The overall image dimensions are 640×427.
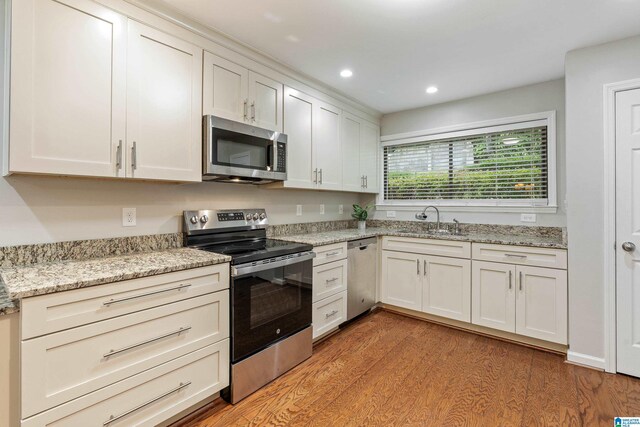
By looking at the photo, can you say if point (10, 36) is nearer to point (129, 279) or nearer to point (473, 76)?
point (129, 279)

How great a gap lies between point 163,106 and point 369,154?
2617 millimetres

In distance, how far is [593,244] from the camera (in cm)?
232

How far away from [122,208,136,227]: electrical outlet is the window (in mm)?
3047

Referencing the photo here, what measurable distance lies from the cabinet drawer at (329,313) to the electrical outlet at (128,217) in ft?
5.04

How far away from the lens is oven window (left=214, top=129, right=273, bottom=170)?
7.09 feet

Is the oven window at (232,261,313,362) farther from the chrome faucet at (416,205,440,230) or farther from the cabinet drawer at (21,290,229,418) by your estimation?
the chrome faucet at (416,205,440,230)

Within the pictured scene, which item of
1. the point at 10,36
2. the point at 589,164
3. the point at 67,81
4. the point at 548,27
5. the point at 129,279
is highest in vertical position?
the point at 548,27

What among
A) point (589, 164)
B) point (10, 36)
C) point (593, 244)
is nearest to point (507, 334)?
point (593, 244)

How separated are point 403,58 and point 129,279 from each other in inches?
100

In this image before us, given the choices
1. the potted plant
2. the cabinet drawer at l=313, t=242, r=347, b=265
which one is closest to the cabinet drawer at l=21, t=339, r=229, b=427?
the cabinet drawer at l=313, t=242, r=347, b=265

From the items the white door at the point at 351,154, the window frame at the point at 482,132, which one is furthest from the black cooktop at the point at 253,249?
the window frame at the point at 482,132

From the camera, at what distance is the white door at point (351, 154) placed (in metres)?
3.46

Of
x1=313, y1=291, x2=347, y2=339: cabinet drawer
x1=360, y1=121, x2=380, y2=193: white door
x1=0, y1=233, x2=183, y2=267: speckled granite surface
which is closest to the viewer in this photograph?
x1=0, y1=233, x2=183, y2=267: speckled granite surface

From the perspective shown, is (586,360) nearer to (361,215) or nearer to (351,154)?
(361,215)
